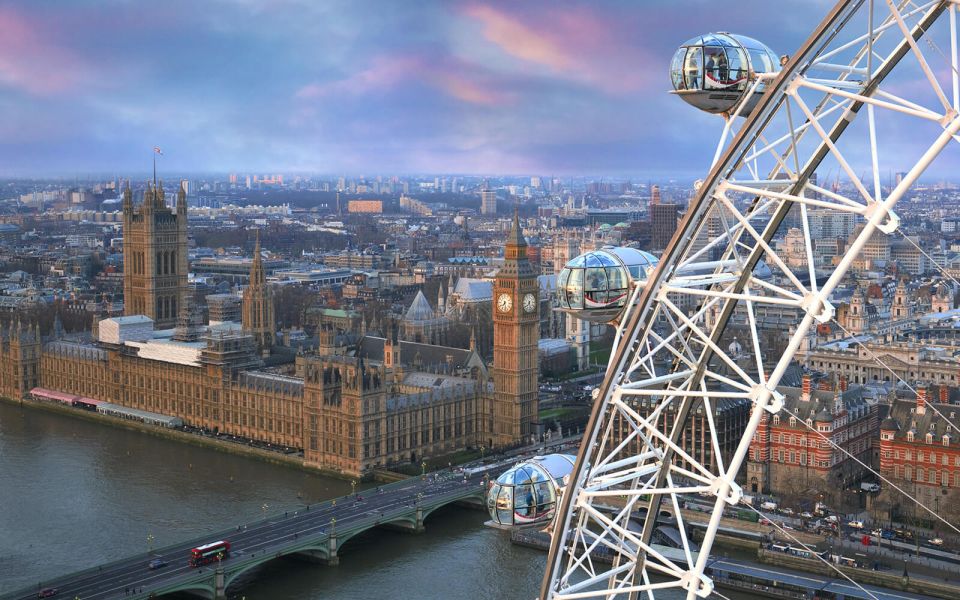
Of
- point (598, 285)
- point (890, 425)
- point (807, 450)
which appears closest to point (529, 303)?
point (807, 450)

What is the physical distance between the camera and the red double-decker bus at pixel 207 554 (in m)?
24.4

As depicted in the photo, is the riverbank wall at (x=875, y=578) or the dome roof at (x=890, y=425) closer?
the riverbank wall at (x=875, y=578)

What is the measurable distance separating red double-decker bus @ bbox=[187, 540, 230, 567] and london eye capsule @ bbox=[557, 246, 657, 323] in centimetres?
1825

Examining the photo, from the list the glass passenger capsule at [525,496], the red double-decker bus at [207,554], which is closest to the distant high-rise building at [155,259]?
the red double-decker bus at [207,554]

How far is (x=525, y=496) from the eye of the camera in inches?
315

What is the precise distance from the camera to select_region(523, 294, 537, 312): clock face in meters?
36.7

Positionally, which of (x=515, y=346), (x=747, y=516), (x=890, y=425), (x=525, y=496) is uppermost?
(x=525, y=496)

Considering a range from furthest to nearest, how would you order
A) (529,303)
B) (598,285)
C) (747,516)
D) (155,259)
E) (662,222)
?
(662,222) < (155,259) < (529,303) < (747,516) < (598,285)

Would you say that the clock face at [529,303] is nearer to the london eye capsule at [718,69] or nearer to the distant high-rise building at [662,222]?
the london eye capsule at [718,69]

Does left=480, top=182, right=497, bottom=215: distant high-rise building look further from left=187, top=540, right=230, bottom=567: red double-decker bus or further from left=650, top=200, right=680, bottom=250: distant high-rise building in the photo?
left=187, top=540, right=230, bottom=567: red double-decker bus

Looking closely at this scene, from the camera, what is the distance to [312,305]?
6556cm

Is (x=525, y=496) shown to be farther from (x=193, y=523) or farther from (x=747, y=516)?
(x=193, y=523)

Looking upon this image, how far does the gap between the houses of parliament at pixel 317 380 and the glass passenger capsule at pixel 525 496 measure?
84.0 ft

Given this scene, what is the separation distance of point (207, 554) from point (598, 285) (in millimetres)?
18536
